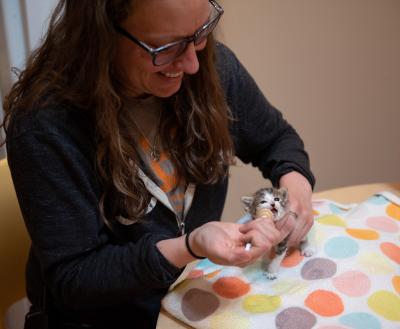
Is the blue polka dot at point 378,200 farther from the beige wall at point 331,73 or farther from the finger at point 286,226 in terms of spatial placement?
the beige wall at point 331,73

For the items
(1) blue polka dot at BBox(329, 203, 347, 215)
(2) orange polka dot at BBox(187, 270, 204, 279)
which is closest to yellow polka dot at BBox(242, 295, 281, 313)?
(2) orange polka dot at BBox(187, 270, 204, 279)

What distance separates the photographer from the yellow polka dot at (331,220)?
102cm

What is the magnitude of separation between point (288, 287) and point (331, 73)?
113cm

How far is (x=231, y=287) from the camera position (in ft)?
2.89

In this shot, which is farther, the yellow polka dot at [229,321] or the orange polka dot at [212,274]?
the orange polka dot at [212,274]

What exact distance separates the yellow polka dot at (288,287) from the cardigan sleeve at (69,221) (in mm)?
180

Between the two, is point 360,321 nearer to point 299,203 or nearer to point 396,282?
point 396,282

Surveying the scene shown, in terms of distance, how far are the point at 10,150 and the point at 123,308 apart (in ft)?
1.30

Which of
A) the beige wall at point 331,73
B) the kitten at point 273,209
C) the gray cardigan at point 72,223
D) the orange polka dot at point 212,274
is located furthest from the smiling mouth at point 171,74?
the beige wall at point 331,73

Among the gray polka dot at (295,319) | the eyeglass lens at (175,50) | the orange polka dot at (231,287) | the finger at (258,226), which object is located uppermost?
the eyeglass lens at (175,50)

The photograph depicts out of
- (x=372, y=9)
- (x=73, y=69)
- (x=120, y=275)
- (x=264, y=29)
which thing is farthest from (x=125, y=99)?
(x=372, y=9)

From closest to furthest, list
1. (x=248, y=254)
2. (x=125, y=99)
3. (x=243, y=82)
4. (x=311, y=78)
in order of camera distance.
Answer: (x=248, y=254) < (x=125, y=99) < (x=243, y=82) < (x=311, y=78)

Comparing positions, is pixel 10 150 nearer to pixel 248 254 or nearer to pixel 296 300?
pixel 248 254

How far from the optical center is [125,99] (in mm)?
957
